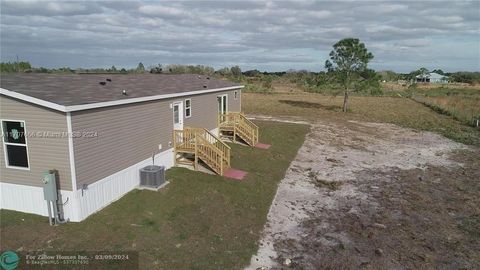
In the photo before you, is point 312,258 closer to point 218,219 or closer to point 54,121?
point 218,219

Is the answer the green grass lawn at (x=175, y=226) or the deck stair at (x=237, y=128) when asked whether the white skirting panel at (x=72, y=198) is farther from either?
the deck stair at (x=237, y=128)

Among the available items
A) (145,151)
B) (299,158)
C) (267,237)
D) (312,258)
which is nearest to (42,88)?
(145,151)

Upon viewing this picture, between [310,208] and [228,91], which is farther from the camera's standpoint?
[228,91]

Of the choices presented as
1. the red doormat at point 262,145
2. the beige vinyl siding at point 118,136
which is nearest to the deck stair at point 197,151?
the beige vinyl siding at point 118,136

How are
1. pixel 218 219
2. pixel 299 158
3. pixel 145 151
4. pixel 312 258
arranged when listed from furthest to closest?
pixel 299 158 < pixel 145 151 < pixel 218 219 < pixel 312 258

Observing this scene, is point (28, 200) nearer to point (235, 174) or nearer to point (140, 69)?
point (235, 174)

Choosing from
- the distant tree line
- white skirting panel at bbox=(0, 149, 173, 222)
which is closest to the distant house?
the distant tree line
